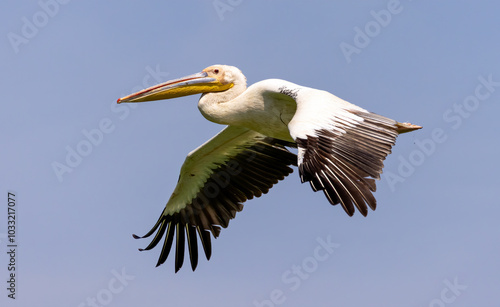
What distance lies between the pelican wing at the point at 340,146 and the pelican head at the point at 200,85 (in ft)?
5.70

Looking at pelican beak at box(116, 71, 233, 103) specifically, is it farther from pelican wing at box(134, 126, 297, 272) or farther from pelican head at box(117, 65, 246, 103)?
pelican wing at box(134, 126, 297, 272)

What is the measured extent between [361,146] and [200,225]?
4.33 m

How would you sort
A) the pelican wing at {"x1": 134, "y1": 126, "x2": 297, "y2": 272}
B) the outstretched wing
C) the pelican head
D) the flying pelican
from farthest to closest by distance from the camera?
the pelican wing at {"x1": 134, "y1": 126, "x2": 297, "y2": 272}
the pelican head
the flying pelican
the outstretched wing

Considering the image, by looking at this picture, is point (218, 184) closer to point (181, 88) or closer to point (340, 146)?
point (181, 88)

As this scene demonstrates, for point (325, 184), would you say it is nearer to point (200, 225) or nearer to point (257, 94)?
point (257, 94)

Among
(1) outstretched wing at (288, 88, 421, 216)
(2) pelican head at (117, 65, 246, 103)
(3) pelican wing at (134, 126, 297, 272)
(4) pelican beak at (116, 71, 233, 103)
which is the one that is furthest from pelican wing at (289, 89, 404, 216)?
(3) pelican wing at (134, 126, 297, 272)

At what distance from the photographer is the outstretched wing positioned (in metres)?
8.98

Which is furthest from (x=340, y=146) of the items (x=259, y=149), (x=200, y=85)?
(x=259, y=149)

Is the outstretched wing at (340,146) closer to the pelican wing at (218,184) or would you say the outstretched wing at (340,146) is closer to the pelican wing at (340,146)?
the pelican wing at (340,146)

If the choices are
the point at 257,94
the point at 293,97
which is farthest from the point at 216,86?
the point at 293,97

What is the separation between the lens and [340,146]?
961 centimetres

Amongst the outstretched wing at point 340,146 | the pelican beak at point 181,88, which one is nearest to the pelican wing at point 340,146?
the outstretched wing at point 340,146

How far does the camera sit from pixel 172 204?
1355 cm

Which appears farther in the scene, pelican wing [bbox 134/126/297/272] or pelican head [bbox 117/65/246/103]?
pelican wing [bbox 134/126/297/272]
